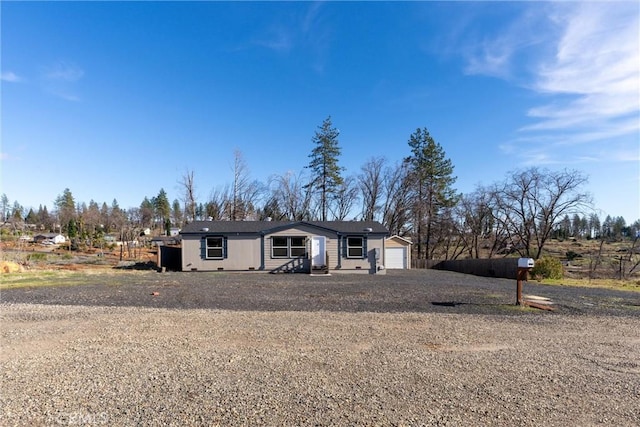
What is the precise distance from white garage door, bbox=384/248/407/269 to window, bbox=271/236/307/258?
8.08m

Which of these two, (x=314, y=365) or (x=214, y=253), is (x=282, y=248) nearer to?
(x=214, y=253)

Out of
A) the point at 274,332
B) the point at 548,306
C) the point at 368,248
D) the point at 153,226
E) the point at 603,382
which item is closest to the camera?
the point at 603,382

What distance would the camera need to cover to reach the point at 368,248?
20.3 m

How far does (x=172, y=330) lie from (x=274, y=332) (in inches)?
69.0

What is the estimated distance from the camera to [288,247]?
65.2 ft

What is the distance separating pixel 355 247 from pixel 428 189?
17.1 metres

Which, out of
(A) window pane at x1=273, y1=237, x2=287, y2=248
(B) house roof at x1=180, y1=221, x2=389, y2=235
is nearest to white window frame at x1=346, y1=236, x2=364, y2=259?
(B) house roof at x1=180, y1=221, x2=389, y2=235

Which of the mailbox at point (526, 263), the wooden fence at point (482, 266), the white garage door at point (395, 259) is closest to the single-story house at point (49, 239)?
the white garage door at point (395, 259)

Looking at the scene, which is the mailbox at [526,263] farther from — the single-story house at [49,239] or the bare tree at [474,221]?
the single-story house at [49,239]

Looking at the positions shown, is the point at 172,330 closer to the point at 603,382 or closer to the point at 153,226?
the point at 603,382

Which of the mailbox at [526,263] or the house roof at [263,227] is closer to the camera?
the mailbox at [526,263]

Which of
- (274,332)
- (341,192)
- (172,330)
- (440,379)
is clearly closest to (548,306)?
(440,379)

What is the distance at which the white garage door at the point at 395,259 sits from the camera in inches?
1005

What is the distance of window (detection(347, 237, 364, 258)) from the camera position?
20.2m
